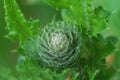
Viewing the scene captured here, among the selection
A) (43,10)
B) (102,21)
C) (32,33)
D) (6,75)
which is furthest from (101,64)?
(43,10)

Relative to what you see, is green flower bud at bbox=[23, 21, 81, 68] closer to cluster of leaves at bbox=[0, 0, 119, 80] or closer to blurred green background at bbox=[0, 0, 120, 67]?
cluster of leaves at bbox=[0, 0, 119, 80]

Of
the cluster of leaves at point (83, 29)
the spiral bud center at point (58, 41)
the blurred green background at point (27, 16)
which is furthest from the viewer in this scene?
the blurred green background at point (27, 16)

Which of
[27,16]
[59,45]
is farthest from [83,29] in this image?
[27,16]

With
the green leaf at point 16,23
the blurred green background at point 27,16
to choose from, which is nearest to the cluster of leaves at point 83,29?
the green leaf at point 16,23

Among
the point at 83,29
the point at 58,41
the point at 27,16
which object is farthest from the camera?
the point at 27,16

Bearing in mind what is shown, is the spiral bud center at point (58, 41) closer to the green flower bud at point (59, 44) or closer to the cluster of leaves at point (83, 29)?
the green flower bud at point (59, 44)

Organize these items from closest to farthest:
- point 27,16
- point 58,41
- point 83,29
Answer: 1. point 58,41
2. point 83,29
3. point 27,16

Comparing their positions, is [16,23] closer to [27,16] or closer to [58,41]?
[58,41]

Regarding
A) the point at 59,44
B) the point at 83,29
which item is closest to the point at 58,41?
the point at 59,44

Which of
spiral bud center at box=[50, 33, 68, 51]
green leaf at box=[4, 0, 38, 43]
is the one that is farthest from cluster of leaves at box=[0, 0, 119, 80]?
spiral bud center at box=[50, 33, 68, 51]

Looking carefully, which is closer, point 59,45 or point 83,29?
point 59,45
